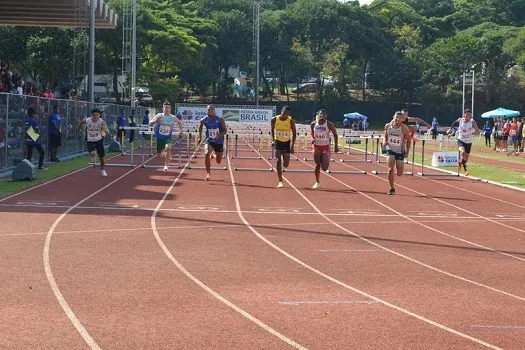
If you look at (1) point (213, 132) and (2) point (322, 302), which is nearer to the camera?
(2) point (322, 302)

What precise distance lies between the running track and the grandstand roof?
21.4 m

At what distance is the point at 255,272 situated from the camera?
984 cm

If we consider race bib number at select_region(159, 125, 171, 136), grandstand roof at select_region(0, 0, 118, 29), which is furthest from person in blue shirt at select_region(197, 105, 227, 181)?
grandstand roof at select_region(0, 0, 118, 29)

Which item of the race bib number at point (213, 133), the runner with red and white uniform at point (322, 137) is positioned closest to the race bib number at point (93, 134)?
the race bib number at point (213, 133)

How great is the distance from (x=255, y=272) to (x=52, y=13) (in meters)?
33.4

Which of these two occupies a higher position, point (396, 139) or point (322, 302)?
point (396, 139)

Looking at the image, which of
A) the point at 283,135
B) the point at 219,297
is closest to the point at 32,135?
the point at 283,135

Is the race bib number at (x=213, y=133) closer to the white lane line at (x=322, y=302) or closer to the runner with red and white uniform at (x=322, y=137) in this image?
the runner with red and white uniform at (x=322, y=137)

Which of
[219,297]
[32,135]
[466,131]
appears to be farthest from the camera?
[466,131]

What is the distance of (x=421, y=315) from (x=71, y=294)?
325cm

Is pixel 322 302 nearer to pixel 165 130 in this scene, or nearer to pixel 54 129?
pixel 165 130

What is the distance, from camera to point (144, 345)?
6.55 metres

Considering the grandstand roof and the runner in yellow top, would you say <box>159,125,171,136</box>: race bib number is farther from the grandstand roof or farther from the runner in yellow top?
the grandstand roof

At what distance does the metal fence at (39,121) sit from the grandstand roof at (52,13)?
16.2 ft
